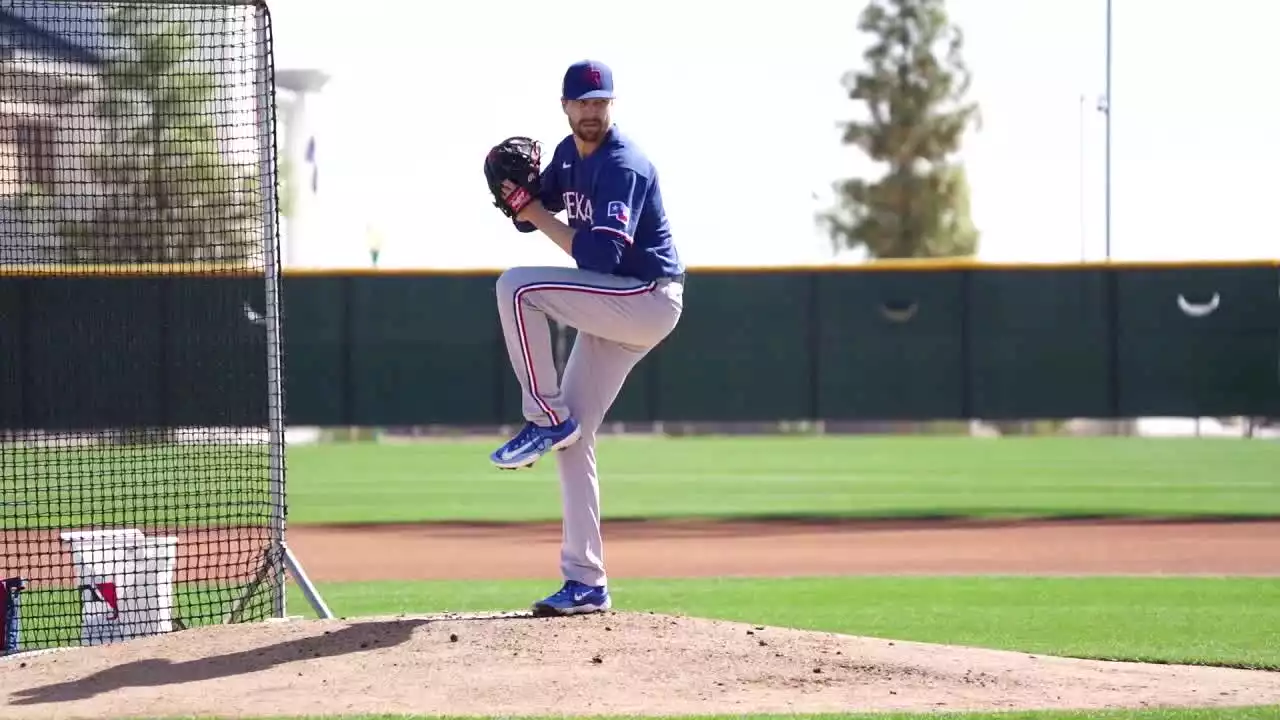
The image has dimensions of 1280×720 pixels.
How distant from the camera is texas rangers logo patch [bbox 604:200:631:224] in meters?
6.54

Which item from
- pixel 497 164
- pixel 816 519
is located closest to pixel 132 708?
pixel 497 164

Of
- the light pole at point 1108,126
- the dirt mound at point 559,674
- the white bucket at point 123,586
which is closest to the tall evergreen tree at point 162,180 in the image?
the white bucket at point 123,586

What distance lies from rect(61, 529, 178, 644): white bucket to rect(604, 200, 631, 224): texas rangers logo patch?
2.76 m

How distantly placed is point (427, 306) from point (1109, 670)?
20.5 meters

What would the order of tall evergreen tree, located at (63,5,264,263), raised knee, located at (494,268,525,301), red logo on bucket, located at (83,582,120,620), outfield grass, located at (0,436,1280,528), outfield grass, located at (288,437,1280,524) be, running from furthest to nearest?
1. outfield grass, located at (288,437,1280,524)
2. outfield grass, located at (0,436,1280,528)
3. tall evergreen tree, located at (63,5,264,263)
4. red logo on bucket, located at (83,582,120,620)
5. raised knee, located at (494,268,525,301)

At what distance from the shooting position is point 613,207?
21.5 feet

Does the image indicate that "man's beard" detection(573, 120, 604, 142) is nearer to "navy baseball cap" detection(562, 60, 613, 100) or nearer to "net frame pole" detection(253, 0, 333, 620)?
"navy baseball cap" detection(562, 60, 613, 100)

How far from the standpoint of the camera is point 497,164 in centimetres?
676

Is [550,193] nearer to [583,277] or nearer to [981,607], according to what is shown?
[583,277]

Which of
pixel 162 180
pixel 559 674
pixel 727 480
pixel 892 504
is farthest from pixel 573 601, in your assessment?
pixel 727 480

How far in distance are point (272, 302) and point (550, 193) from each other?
1573 mm

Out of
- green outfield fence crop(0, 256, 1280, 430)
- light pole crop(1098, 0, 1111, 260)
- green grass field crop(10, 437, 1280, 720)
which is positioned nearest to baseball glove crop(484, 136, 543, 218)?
green grass field crop(10, 437, 1280, 720)

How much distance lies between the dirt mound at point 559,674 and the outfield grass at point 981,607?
1200 mm

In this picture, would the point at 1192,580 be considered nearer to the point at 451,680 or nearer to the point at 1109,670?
the point at 1109,670
